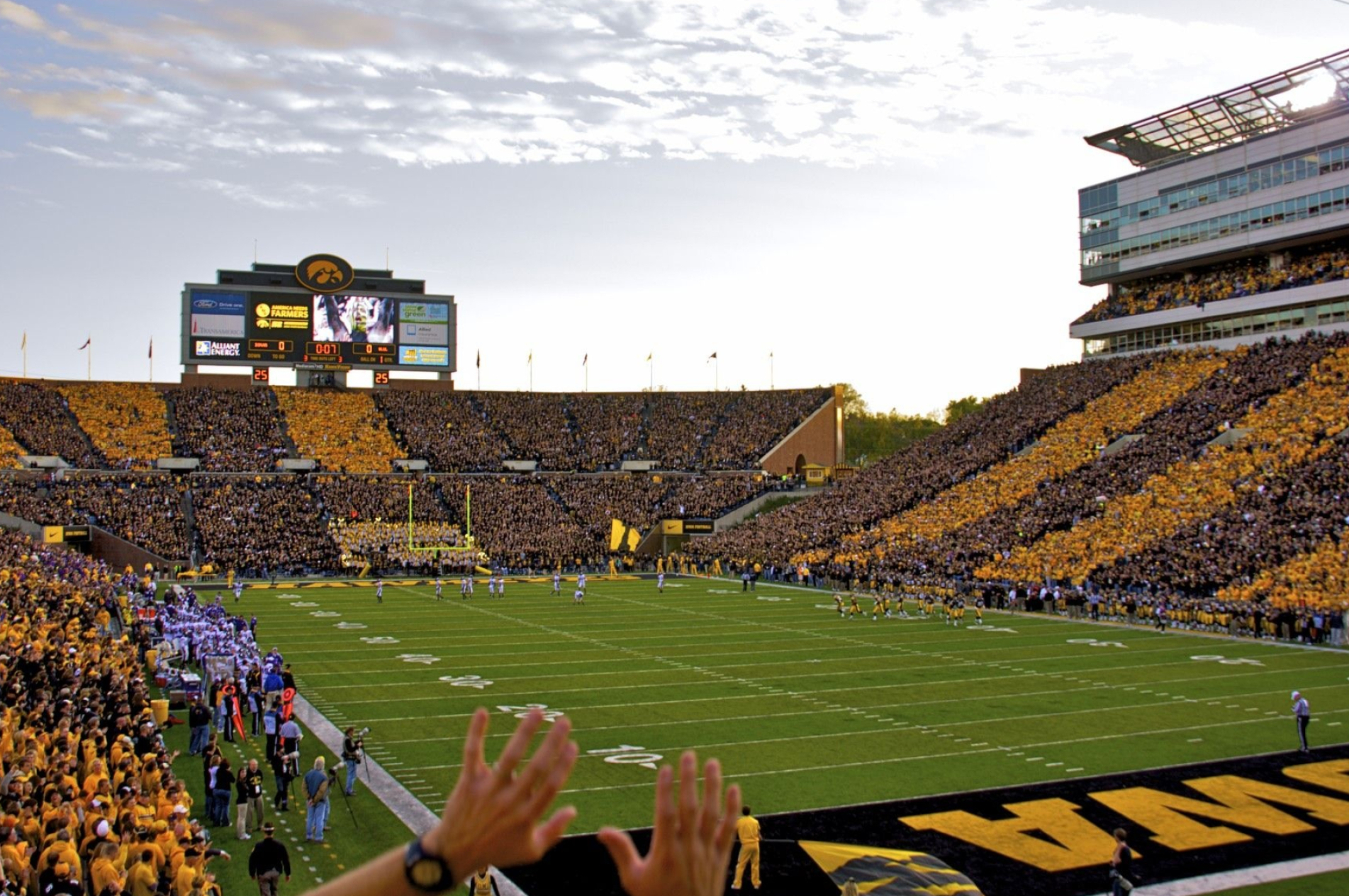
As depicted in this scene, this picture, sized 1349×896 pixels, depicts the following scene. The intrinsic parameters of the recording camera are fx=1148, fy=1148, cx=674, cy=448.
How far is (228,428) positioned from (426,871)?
5972cm

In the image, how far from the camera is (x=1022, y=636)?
27.9 m

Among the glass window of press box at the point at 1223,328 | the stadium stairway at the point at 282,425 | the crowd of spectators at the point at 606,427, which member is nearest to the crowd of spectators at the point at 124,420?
the stadium stairway at the point at 282,425

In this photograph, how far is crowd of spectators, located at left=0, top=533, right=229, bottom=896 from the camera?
8.12 meters

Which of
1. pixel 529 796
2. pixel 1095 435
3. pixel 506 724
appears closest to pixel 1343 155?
pixel 1095 435

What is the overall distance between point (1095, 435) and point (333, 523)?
31829 millimetres

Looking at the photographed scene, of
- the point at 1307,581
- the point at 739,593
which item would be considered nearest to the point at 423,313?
the point at 739,593

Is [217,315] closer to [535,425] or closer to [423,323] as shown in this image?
[423,323]

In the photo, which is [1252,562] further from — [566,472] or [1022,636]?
[566,472]

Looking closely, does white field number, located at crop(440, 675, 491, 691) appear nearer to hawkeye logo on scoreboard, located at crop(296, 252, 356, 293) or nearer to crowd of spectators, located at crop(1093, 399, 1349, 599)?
crowd of spectators, located at crop(1093, 399, 1349, 599)

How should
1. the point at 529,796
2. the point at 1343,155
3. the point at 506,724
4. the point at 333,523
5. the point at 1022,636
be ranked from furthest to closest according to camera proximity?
1. the point at 333,523
2. the point at 1343,155
3. the point at 1022,636
4. the point at 506,724
5. the point at 529,796

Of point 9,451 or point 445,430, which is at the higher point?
point 445,430

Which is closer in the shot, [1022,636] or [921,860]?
[921,860]

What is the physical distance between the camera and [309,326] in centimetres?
5922

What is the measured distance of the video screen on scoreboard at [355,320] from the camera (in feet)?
194
